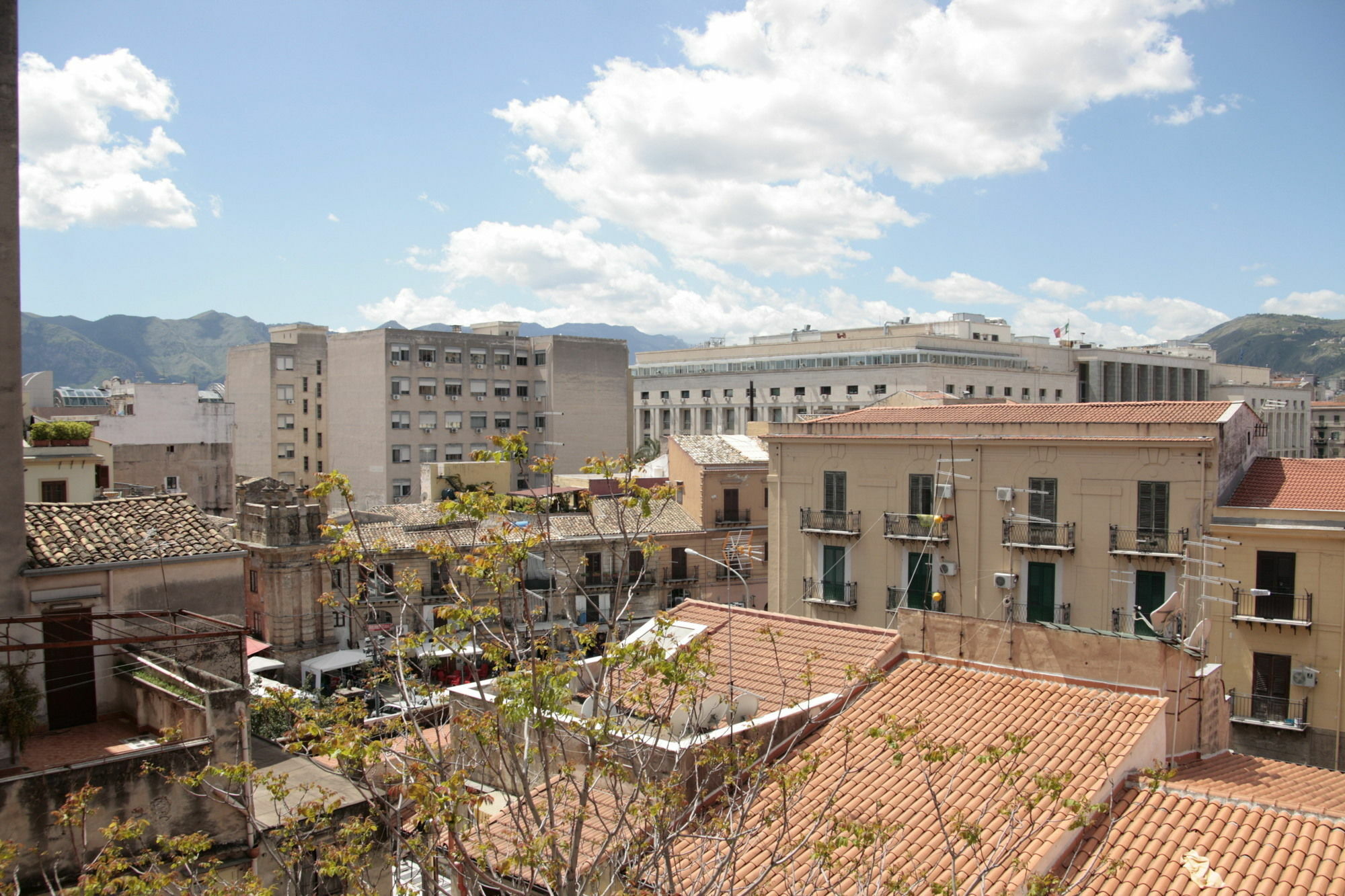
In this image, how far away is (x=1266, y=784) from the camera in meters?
12.8

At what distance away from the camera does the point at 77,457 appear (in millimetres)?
27672

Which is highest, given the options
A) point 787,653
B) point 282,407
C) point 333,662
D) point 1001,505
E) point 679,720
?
point 282,407

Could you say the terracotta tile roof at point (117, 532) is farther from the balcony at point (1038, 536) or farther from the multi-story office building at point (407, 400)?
the multi-story office building at point (407, 400)

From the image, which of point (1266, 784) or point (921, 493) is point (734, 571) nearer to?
point (921, 493)

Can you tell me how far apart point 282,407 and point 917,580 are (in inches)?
2372

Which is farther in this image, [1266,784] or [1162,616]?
[1162,616]

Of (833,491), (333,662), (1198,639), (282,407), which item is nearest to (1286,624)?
(1198,639)

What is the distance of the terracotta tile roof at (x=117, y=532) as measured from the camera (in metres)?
14.4

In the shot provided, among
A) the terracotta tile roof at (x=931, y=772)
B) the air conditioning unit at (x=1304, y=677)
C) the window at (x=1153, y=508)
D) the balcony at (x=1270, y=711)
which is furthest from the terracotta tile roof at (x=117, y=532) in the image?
the air conditioning unit at (x=1304, y=677)

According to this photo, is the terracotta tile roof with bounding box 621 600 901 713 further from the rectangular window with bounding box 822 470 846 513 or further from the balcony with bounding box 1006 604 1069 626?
the rectangular window with bounding box 822 470 846 513

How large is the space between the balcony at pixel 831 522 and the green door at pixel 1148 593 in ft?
25.9

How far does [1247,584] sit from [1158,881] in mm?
17850

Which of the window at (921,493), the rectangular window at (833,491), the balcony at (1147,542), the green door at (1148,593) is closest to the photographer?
the balcony at (1147,542)

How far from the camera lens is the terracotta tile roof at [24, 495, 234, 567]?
14.4 meters
